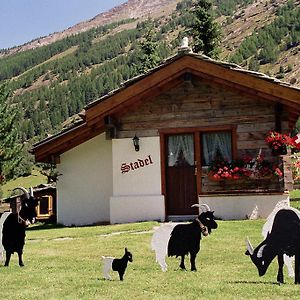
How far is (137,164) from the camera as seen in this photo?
15.9 meters

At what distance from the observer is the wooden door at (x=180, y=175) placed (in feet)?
51.5

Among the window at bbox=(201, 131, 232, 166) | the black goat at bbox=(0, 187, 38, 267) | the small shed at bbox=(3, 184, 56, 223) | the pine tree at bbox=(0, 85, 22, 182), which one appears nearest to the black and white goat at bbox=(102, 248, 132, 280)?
the black goat at bbox=(0, 187, 38, 267)

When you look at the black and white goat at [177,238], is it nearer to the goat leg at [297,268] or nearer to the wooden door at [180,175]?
the goat leg at [297,268]

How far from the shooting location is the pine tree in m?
38.7

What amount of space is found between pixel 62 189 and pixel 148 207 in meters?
3.02

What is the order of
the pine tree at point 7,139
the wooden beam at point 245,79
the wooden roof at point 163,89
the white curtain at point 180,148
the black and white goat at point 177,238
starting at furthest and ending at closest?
the pine tree at point 7,139 < the white curtain at point 180,148 < the wooden roof at point 163,89 < the wooden beam at point 245,79 < the black and white goat at point 177,238

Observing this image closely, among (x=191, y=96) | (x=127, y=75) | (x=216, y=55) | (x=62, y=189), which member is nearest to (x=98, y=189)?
(x=62, y=189)

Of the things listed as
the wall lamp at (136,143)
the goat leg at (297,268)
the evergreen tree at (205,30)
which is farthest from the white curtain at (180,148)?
the evergreen tree at (205,30)

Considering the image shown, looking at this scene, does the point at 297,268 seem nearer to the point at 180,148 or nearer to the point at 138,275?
the point at 138,275

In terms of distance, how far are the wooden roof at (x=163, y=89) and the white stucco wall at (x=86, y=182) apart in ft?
1.19

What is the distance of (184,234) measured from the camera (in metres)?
7.30

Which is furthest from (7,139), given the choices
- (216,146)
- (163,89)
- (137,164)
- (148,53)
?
(216,146)

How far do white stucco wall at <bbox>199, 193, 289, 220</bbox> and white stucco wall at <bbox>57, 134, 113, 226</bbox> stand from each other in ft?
11.0

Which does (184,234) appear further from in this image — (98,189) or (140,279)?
(98,189)
